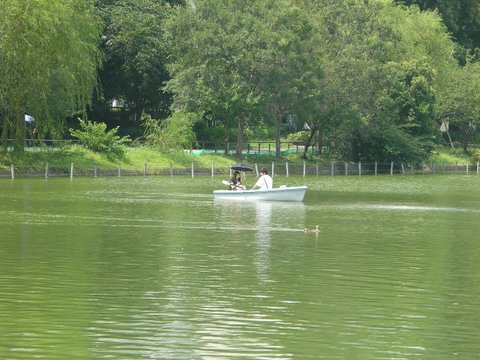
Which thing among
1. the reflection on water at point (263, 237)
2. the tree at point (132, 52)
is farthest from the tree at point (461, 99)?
the reflection on water at point (263, 237)

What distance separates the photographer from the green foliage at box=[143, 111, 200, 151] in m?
95.1

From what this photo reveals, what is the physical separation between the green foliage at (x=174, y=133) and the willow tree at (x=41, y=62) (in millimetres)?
11307

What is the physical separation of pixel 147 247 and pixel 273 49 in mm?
63250

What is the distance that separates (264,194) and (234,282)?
32.6 metres

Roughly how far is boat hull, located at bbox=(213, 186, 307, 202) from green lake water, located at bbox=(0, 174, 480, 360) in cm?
402

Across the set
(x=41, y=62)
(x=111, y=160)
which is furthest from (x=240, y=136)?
(x=41, y=62)

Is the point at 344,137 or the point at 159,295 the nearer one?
the point at 159,295

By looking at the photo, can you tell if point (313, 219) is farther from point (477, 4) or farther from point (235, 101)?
point (477, 4)

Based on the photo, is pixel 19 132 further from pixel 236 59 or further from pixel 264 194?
pixel 236 59

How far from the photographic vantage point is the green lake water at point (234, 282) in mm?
21047

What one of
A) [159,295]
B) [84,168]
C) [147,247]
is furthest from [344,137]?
[159,295]

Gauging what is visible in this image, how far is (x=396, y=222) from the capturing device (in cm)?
5006

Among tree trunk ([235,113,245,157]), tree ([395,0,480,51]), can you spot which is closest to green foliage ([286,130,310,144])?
tree trunk ([235,113,245,157])

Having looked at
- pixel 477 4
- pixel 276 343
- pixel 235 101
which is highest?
pixel 477 4
